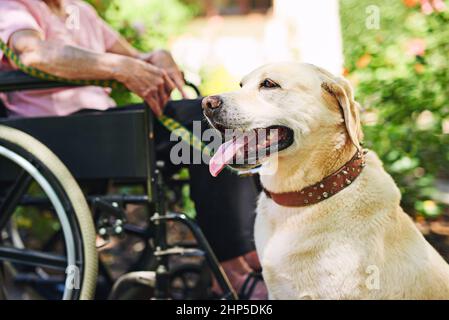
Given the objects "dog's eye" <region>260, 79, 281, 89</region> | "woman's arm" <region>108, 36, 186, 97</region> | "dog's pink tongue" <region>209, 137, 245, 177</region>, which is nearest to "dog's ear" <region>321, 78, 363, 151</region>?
"dog's eye" <region>260, 79, 281, 89</region>

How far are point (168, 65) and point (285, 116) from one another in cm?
80

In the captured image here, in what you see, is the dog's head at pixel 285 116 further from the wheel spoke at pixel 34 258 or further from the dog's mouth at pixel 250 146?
the wheel spoke at pixel 34 258

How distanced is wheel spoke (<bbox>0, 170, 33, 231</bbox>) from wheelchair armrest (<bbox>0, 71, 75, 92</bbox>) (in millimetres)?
308

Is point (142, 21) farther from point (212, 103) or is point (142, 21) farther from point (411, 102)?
point (212, 103)

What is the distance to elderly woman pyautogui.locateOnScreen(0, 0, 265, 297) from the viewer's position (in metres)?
1.91

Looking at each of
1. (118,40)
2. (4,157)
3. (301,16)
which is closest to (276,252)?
(4,157)

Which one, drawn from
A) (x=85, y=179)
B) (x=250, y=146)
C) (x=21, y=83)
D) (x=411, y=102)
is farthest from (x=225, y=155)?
(x=411, y=102)

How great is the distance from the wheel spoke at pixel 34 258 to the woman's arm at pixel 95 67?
66 cm

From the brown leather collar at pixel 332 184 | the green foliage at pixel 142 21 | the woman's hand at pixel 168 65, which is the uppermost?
the green foliage at pixel 142 21

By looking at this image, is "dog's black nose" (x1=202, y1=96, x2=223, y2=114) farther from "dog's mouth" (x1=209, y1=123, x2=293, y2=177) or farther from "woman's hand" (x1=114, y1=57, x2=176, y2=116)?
"woman's hand" (x1=114, y1=57, x2=176, y2=116)

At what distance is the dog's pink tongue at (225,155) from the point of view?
1.65m

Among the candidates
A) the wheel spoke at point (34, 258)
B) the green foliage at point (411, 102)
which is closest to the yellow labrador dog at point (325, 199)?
the wheel spoke at point (34, 258)
